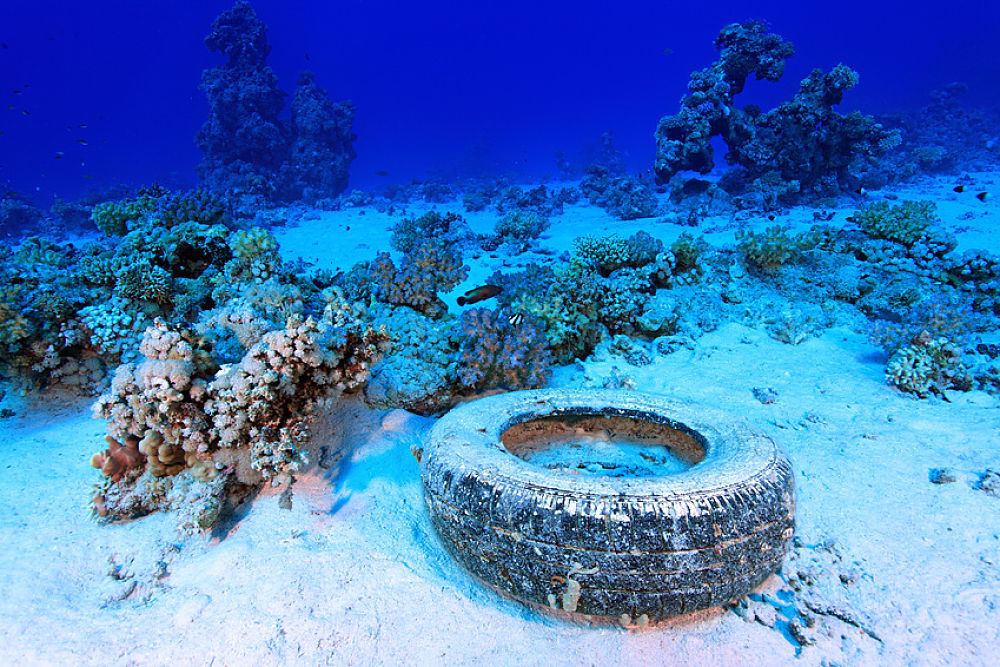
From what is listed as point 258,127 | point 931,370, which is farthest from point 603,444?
point 258,127

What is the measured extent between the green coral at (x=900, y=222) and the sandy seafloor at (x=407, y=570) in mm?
4927

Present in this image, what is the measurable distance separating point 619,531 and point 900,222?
1002 centimetres

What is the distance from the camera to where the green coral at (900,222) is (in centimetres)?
851

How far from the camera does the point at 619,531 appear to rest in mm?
2537

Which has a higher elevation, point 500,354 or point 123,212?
point 123,212

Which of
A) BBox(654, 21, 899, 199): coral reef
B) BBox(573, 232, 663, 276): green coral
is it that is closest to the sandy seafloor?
BBox(573, 232, 663, 276): green coral

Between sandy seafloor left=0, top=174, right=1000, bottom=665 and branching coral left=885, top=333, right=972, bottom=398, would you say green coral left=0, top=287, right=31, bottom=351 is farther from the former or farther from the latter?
branching coral left=885, top=333, right=972, bottom=398

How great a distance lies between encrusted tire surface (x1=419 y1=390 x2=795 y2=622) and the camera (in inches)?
100

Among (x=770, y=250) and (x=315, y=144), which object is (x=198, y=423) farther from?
(x=315, y=144)

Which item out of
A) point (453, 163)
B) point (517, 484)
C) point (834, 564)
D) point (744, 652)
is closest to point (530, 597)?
point (517, 484)

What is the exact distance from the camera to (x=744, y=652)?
2.58 m

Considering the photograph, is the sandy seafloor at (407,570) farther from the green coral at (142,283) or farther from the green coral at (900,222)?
the green coral at (900,222)

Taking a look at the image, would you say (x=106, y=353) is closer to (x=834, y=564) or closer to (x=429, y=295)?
(x=429, y=295)

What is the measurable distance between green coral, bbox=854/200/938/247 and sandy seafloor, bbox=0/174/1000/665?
493cm
